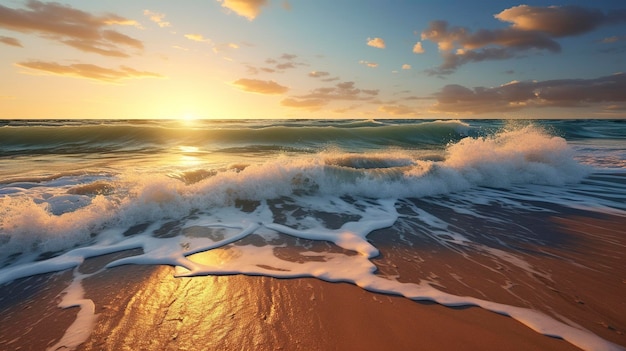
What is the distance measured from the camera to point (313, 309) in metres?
2.64

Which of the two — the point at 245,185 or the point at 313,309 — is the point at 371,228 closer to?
the point at 313,309

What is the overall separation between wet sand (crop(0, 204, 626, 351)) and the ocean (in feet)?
0.13

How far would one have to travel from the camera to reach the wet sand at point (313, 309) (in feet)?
7.33

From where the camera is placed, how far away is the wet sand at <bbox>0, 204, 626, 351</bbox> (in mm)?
2234

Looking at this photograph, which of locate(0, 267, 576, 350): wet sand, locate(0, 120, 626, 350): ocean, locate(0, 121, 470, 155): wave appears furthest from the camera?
locate(0, 121, 470, 155): wave

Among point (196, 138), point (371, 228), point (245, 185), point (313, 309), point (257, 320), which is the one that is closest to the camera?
point (257, 320)

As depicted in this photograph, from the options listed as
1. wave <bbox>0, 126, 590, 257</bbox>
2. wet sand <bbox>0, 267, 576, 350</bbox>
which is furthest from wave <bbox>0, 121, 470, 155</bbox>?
wet sand <bbox>0, 267, 576, 350</bbox>

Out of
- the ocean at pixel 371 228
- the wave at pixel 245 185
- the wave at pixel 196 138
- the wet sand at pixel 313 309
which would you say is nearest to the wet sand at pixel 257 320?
the wet sand at pixel 313 309

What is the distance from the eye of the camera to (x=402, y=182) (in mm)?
7453

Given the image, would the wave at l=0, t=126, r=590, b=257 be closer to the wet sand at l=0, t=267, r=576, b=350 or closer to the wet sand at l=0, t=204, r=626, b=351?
the wet sand at l=0, t=204, r=626, b=351

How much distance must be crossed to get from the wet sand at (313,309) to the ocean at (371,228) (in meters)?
0.04

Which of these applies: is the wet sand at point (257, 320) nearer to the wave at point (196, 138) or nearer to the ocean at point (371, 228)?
the ocean at point (371, 228)

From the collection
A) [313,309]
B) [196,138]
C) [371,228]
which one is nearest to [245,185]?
[371,228]

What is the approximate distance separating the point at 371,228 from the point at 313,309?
243 cm
